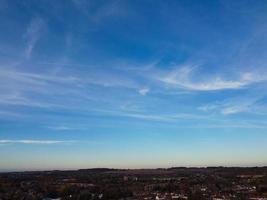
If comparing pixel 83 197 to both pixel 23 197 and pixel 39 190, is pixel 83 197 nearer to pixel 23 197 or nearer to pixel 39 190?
pixel 23 197

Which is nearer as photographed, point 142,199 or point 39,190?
point 142,199

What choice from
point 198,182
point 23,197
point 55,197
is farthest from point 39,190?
point 198,182

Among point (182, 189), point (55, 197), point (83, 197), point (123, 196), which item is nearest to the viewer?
point (83, 197)

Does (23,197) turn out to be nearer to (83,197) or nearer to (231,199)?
(83,197)

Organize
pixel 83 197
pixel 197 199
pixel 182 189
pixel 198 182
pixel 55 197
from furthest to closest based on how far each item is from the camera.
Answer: pixel 198 182 < pixel 182 189 < pixel 55 197 < pixel 83 197 < pixel 197 199

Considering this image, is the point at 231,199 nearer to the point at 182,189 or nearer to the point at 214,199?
the point at 214,199

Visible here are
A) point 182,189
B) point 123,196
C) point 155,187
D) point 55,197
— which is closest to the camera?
point 123,196

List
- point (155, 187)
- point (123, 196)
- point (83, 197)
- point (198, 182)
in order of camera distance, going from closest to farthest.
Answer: point (83, 197) → point (123, 196) → point (155, 187) → point (198, 182)

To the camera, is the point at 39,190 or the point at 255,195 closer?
the point at 255,195

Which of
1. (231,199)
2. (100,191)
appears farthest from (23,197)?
(231,199)
